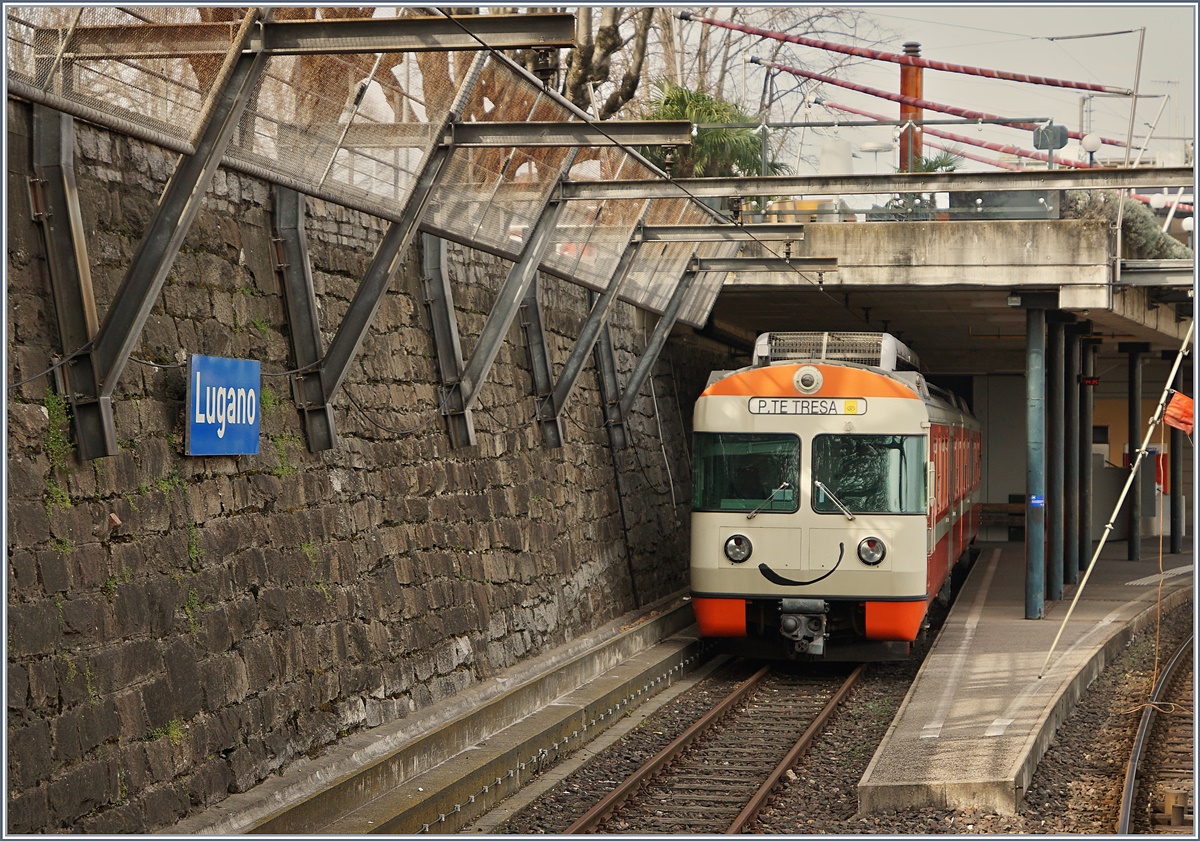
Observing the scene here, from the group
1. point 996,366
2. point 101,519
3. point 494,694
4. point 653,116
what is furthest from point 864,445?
point 996,366

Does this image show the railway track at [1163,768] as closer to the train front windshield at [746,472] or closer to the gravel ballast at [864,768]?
the gravel ballast at [864,768]

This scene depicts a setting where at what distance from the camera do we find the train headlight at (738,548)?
1350cm

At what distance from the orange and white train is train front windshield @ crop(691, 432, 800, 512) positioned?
0.01 m

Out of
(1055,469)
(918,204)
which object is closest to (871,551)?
(918,204)

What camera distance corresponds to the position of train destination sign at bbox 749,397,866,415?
43.9 ft

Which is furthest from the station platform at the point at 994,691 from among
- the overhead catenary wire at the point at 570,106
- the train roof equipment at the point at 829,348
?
the overhead catenary wire at the point at 570,106

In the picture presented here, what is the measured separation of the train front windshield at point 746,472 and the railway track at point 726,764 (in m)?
1.84

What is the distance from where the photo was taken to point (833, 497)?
13391 millimetres

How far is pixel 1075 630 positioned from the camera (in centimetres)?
1584

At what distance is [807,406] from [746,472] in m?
0.88

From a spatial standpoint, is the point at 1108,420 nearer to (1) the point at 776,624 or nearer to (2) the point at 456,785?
(1) the point at 776,624

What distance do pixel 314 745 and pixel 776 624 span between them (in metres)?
6.49

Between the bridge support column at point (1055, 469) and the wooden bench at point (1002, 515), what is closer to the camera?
the bridge support column at point (1055, 469)

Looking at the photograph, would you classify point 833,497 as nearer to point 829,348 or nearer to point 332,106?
point 829,348
